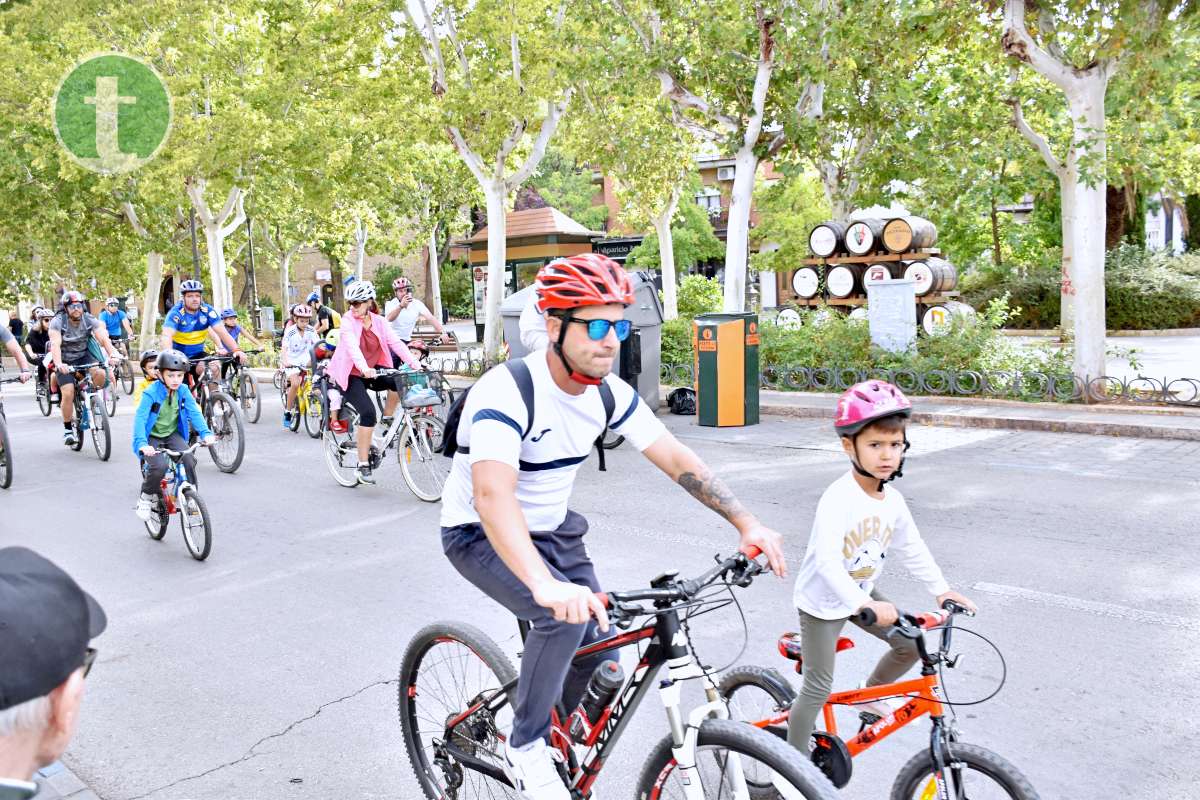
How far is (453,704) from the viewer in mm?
3584

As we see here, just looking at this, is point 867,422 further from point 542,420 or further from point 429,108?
point 429,108

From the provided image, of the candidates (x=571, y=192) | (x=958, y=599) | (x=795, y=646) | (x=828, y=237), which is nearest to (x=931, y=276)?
(x=828, y=237)

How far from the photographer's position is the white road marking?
5.47 metres

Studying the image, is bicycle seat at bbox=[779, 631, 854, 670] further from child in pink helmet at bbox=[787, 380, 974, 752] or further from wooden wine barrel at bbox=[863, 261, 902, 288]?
wooden wine barrel at bbox=[863, 261, 902, 288]

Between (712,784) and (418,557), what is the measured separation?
16.2ft

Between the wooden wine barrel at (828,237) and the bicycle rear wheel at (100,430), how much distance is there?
12869 millimetres

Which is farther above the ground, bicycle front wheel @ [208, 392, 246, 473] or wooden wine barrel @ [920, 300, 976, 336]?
wooden wine barrel @ [920, 300, 976, 336]

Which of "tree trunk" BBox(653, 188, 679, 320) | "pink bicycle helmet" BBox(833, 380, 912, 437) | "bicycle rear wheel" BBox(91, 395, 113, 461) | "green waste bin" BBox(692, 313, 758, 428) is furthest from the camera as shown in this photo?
"tree trunk" BBox(653, 188, 679, 320)

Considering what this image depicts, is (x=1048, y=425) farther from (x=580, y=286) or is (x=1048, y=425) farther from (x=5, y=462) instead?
(x=5, y=462)

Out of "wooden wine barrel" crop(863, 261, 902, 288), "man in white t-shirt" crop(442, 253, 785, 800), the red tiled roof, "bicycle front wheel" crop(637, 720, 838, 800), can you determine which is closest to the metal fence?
"wooden wine barrel" crop(863, 261, 902, 288)

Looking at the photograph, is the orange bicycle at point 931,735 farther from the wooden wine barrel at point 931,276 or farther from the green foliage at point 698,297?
the green foliage at point 698,297

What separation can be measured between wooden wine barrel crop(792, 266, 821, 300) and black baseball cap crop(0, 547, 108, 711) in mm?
20538

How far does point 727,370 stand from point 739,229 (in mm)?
3518

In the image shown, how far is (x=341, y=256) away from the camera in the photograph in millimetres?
46906
